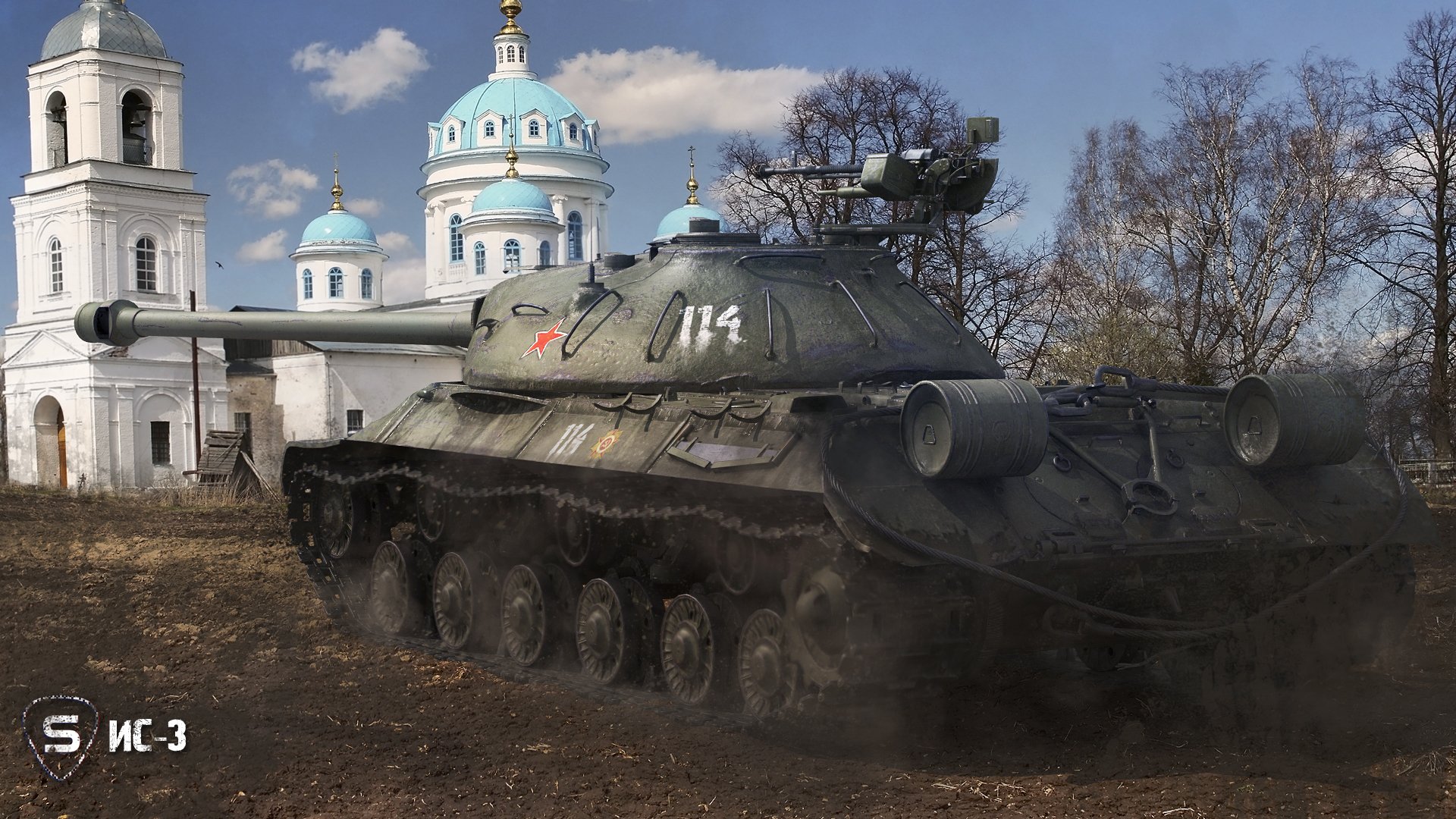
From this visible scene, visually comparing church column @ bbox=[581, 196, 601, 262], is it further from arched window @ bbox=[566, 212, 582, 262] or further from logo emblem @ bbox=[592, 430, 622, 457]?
logo emblem @ bbox=[592, 430, 622, 457]

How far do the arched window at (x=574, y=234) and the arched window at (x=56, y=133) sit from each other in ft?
58.3

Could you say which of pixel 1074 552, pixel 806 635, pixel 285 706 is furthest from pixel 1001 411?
pixel 285 706

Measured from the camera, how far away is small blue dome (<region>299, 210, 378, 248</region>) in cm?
5206

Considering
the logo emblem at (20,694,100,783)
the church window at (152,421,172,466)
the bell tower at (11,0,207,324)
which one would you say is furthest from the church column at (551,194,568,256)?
the logo emblem at (20,694,100,783)

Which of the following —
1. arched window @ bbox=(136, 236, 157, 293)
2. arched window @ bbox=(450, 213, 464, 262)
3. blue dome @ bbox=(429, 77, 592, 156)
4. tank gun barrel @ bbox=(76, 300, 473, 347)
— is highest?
blue dome @ bbox=(429, 77, 592, 156)

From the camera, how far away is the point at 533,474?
9.53 meters

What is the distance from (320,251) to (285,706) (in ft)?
149

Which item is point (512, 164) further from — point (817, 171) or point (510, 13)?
point (817, 171)

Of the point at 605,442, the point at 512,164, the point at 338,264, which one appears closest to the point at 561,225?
the point at 512,164

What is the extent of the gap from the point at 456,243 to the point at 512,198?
532 cm

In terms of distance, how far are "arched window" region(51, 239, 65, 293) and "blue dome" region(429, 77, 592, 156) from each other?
1730 centimetres

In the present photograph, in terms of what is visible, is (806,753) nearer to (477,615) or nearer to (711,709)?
(711,709)

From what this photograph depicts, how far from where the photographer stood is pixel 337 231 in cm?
5222

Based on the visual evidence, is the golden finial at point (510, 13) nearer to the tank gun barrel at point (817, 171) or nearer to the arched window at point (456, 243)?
the arched window at point (456, 243)
